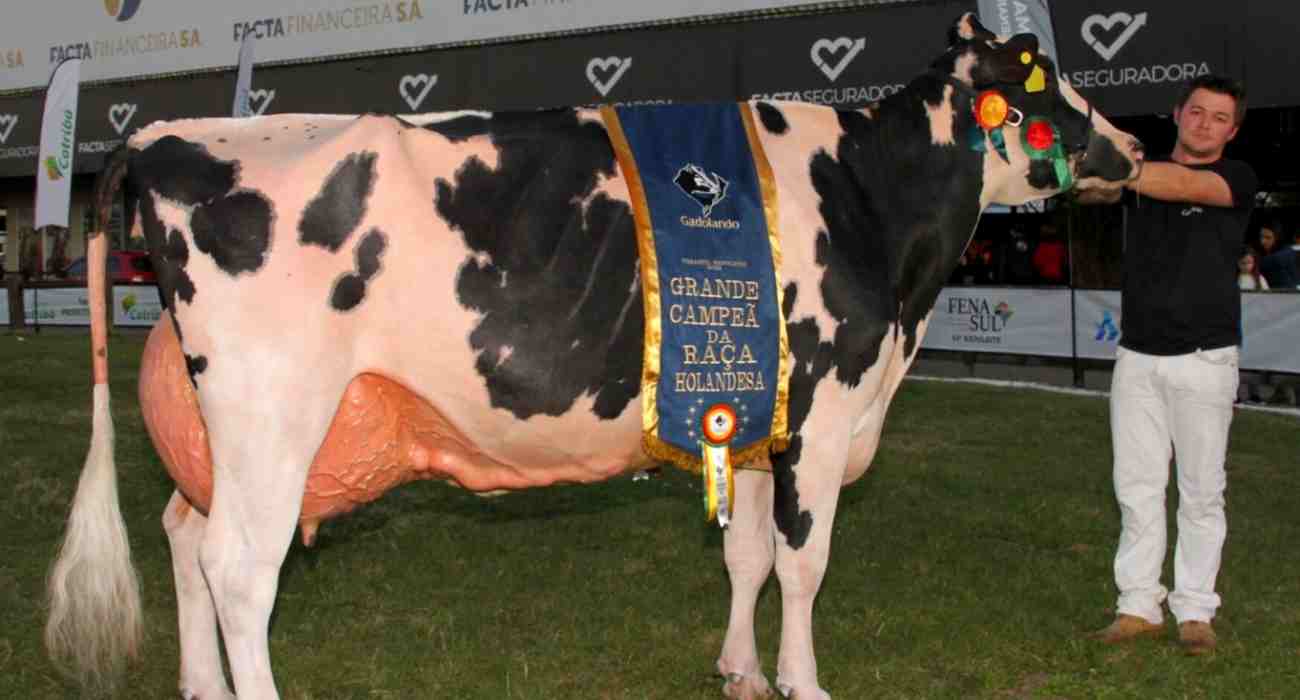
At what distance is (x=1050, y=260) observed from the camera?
18.4 m

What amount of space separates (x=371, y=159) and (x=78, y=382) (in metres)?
12.0

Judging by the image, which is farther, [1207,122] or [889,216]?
[1207,122]

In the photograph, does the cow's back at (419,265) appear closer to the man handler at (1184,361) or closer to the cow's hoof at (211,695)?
the cow's hoof at (211,695)

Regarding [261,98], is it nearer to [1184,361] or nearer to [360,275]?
[1184,361]

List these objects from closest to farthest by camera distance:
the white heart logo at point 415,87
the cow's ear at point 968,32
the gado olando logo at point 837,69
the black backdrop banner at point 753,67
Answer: the cow's ear at point 968,32 → the black backdrop banner at point 753,67 → the gado olando logo at point 837,69 → the white heart logo at point 415,87

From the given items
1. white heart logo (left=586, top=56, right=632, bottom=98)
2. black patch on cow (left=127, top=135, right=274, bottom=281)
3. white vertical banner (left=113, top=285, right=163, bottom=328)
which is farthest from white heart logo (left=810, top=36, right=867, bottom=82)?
black patch on cow (left=127, top=135, right=274, bottom=281)

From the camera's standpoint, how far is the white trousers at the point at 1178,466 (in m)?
5.95

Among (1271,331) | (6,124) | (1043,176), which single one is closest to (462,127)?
(1043,176)

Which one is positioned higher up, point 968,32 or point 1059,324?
point 968,32

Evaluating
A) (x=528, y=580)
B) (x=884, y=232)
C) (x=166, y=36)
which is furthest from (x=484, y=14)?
(x=884, y=232)

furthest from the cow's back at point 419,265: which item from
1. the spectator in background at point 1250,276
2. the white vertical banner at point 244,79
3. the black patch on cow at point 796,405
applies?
the white vertical banner at point 244,79

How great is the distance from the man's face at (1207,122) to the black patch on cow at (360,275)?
139 inches

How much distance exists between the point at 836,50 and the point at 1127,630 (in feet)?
48.8

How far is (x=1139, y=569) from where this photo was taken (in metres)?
6.15
